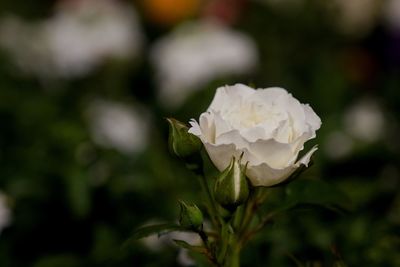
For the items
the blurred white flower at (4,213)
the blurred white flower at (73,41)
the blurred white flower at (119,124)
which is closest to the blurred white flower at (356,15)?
the blurred white flower at (73,41)

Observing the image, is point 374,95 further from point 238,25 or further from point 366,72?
point 238,25

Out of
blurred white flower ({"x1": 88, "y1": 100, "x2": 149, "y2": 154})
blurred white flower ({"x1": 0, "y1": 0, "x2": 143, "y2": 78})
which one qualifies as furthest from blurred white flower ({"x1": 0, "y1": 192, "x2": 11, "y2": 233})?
blurred white flower ({"x1": 0, "y1": 0, "x2": 143, "y2": 78})

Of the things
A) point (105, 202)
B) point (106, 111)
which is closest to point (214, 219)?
point (105, 202)

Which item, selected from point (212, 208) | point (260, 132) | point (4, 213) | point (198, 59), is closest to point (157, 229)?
point (212, 208)

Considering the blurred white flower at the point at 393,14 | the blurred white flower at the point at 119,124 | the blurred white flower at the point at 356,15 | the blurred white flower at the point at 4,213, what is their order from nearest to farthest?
the blurred white flower at the point at 4,213 < the blurred white flower at the point at 119,124 < the blurred white flower at the point at 393,14 < the blurred white flower at the point at 356,15

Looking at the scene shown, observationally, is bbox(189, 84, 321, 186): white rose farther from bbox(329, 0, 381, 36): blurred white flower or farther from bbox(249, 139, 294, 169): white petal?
bbox(329, 0, 381, 36): blurred white flower

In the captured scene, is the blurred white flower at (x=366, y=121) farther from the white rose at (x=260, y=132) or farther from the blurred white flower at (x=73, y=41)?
the white rose at (x=260, y=132)
